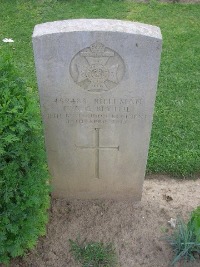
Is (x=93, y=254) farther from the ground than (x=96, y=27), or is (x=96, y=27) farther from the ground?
(x=96, y=27)

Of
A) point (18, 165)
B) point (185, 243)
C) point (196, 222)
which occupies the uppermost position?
point (18, 165)

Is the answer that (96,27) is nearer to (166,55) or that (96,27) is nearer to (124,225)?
(124,225)

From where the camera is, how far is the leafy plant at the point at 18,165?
258 cm

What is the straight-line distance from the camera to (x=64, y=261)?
3.35m

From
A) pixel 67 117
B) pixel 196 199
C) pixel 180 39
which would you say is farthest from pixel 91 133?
pixel 180 39

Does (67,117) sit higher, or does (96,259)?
(67,117)

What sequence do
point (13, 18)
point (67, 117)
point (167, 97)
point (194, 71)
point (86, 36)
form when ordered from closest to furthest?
1. point (86, 36)
2. point (67, 117)
3. point (167, 97)
4. point (194, 71)
5. point (13, 18)

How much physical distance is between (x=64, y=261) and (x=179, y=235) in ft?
3.18

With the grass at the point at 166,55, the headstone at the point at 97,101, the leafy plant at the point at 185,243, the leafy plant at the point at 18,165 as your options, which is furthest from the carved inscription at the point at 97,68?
the grass at the point at 166,55

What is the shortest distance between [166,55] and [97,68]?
10.4 ft

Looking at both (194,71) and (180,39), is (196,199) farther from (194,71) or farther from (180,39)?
(180,39)

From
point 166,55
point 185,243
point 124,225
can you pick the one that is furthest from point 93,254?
point 166,55

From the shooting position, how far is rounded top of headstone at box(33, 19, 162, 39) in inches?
107

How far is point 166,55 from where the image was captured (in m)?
5.80
